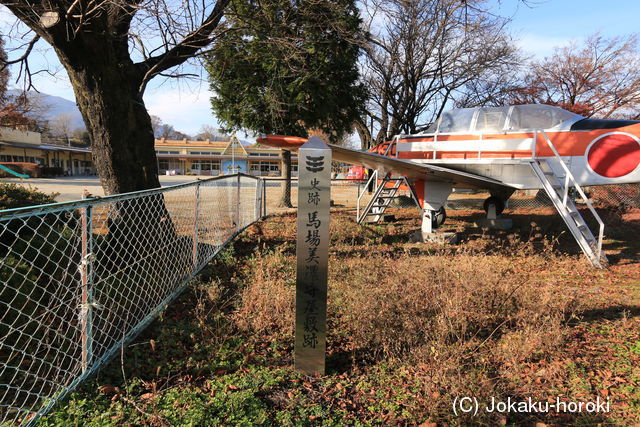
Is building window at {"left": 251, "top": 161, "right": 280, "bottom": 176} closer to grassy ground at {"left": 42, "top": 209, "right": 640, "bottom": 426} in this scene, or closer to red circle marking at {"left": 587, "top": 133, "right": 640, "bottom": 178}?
red circle marking at {"left": 587, "top": 133, "right": 640, "bottom": 178}

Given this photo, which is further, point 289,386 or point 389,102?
point 389,102

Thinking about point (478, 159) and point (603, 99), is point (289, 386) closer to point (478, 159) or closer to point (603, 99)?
point (478, 159)

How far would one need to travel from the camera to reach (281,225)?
9.38 m

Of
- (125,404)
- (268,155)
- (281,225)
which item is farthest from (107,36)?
(268,155)

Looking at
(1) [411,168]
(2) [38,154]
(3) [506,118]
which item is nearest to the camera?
(1) [411,168]

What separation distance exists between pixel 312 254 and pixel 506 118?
7.55 metres

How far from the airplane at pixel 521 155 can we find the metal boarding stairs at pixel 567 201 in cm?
2

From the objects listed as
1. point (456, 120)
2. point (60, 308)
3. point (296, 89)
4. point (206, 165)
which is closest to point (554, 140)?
point (456, 120)

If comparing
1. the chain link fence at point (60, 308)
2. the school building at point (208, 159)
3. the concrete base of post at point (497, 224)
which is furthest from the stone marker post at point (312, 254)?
the school building at point (208, 159)

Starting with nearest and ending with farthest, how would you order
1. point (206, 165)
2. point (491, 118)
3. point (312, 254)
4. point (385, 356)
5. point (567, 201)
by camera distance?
point (312, 254) → point (385, 356) → point (567, 201) → point (491, 118) → point (206, 165)

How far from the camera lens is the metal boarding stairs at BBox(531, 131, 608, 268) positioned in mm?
6383

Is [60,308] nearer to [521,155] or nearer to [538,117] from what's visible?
[521,155]

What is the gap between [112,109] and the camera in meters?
4.95

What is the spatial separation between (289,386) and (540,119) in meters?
8.21
